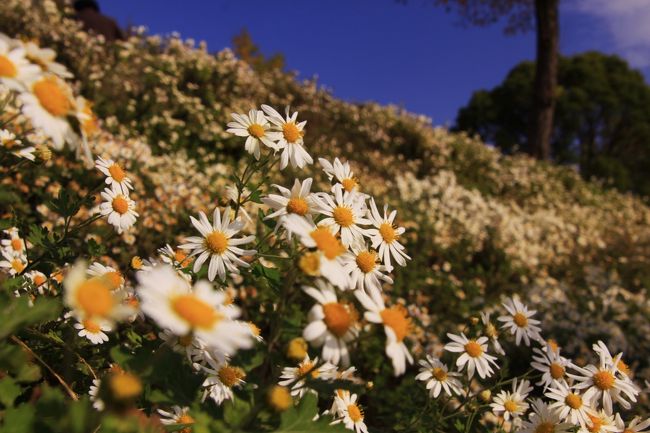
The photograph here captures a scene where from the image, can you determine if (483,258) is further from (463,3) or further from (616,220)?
(463,3)

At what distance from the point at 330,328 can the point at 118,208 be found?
98 centimetres

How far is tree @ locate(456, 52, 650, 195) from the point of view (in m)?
24.8

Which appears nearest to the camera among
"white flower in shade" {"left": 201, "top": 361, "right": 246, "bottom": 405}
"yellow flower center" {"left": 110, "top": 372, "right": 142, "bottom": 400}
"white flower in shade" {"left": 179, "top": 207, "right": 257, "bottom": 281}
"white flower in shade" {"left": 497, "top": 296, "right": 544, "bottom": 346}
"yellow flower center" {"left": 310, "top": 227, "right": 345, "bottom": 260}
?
"yellow flower center" {"left": 110, "top": 372, "right": 142, "bottom": 400}

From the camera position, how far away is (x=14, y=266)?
170 cm

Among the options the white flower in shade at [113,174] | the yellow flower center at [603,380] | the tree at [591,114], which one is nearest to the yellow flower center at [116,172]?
the white flower in shade at [113,174]

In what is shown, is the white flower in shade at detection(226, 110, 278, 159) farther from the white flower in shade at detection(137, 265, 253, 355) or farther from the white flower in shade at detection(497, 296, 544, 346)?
the white flower in shade at detection(497, 296, 544, 346)

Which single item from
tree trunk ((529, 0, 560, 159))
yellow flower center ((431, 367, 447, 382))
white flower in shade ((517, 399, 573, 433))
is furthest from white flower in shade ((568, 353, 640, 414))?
tree trunk ((529, 0, 560, 159))

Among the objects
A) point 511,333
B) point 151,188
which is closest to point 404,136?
point 151,188

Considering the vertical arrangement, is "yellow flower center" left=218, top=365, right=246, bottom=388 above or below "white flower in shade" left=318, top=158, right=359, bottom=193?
below

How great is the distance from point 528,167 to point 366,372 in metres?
8.17

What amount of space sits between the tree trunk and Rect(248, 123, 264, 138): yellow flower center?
11483mm

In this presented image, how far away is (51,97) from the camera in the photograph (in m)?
0.86

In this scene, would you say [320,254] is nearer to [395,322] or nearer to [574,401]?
[395,322]

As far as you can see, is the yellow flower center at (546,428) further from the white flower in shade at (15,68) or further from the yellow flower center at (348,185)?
the white flower in shade at (15,68)
